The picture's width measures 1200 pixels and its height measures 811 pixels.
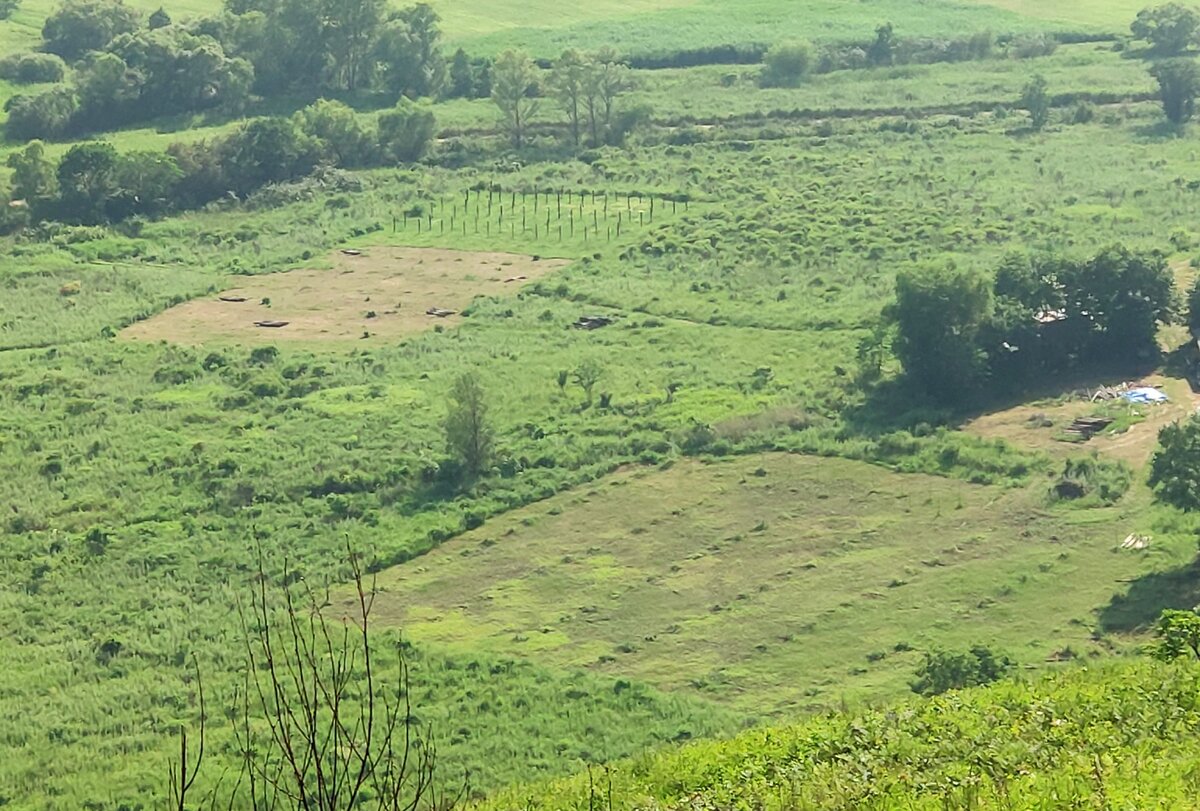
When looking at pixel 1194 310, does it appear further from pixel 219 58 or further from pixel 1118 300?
pixel 219 58

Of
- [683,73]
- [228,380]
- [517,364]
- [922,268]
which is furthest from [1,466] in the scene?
[683,73]

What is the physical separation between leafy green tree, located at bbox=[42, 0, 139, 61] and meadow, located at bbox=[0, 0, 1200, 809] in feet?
104

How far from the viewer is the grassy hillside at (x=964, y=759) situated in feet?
55.4

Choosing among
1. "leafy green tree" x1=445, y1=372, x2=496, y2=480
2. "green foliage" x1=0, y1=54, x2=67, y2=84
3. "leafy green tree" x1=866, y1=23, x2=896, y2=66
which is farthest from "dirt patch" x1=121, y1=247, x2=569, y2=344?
"leafy green tree" x1=866, y1=23, x2=896, y2=66

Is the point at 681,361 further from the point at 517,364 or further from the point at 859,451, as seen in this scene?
the point at 859,451

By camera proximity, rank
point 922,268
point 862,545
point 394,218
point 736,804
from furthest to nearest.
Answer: point 394,218
point 922,268
point 862,545
point 736,804

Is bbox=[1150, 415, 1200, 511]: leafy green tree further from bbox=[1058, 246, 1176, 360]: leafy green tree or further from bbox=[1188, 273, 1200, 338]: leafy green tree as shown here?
bbox=[1188, 273, 1200, 338]: leafy green tree

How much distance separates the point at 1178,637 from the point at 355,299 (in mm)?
46918

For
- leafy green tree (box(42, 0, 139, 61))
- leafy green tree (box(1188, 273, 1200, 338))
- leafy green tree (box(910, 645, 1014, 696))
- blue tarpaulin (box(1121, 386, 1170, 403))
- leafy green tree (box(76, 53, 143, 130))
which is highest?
leafy green tree (box(42, 0, 139, 61))

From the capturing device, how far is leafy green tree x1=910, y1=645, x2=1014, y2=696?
31.5m

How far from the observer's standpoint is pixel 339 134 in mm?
89500

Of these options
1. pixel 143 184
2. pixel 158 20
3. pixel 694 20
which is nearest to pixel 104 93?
pixel 158 20

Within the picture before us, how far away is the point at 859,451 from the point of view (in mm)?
47750

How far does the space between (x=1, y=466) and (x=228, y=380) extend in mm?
9397
